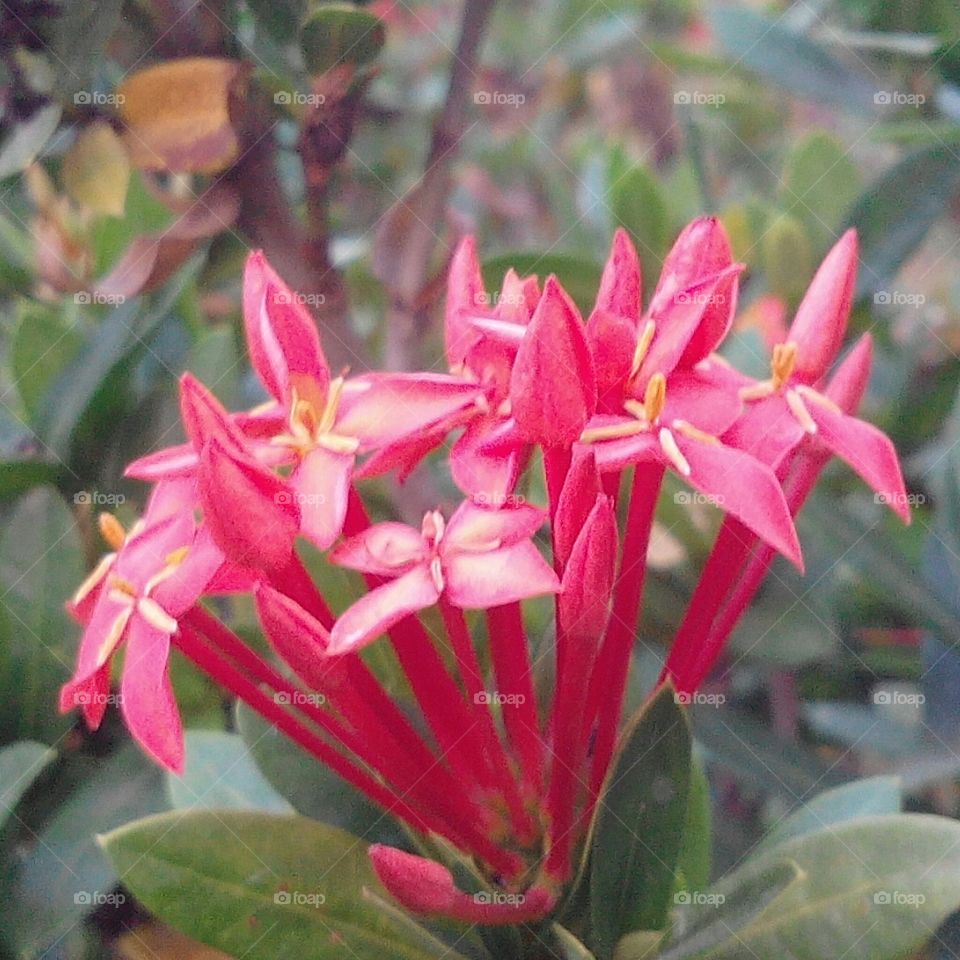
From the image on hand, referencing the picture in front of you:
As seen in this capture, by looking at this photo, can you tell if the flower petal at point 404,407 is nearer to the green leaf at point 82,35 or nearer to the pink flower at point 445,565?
the pink flower at point 445,565

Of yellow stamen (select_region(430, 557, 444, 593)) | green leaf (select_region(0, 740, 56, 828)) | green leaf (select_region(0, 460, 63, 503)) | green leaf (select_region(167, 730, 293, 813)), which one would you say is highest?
yellow stamen (select_region(430, 557, 444, 593))

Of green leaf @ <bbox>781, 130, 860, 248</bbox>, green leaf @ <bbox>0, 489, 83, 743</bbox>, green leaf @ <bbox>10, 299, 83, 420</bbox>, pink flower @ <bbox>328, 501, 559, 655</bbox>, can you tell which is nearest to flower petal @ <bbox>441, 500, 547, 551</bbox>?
pink flower @ <bbox>328, 501, 559, 655</bbox>

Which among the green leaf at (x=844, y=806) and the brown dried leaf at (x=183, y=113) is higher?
the brown dried leaf at (x=183, y=113)

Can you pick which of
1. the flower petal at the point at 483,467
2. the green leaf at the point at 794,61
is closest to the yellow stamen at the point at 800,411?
the flower petal at the point at 483,467

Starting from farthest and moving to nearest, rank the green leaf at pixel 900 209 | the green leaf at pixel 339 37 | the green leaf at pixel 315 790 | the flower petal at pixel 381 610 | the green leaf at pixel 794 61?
1. the green leaf at pixel 794 61
2. the green leaf at pixel 900 209
3. the green leaf at pixel 339 37
4. the green leaf at pixel 315 790
5. the flower petal at pixel 381 610

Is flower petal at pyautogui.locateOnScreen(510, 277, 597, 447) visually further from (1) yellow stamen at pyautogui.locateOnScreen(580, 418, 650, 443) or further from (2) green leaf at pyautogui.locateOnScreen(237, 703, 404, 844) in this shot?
(2) green leaf at pyautogui.locateOnScreen(237, 703, 404, 844)

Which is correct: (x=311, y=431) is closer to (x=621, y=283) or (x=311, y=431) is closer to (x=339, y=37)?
(x=621, y=283)
